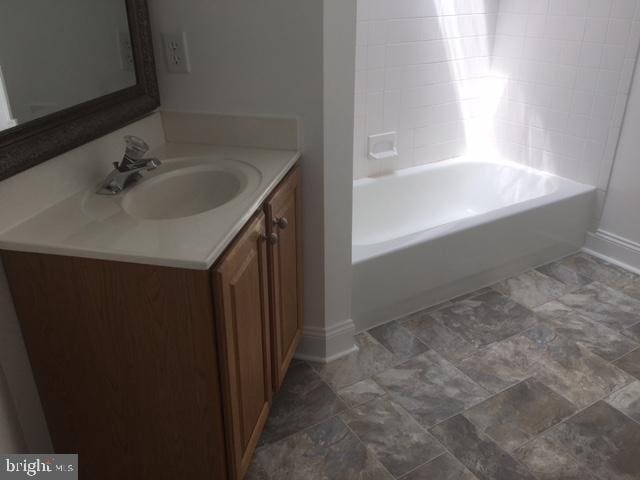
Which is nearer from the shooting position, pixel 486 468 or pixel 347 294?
pixel 486 468

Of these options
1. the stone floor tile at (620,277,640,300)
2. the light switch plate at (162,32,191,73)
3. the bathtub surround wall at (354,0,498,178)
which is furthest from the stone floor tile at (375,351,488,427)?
the light switch plate at (162,32,191,73)

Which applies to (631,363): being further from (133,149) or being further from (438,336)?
(133,149)

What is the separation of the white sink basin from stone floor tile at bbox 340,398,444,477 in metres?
0.85

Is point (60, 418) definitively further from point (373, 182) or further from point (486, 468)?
point (373, 182)

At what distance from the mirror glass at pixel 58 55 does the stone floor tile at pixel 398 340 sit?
1.36m

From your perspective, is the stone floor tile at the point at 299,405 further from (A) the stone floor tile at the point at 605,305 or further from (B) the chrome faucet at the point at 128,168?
(A) the stone floor tile at the point at 605,305

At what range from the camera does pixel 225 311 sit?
127cm

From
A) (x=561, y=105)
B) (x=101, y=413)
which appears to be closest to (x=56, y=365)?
(x=101, y=413)

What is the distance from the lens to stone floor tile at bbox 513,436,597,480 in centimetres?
172

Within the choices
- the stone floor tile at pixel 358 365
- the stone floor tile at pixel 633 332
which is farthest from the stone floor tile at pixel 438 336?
the stone floor tile at pixel 633 332

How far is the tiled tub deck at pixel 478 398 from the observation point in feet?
5.78

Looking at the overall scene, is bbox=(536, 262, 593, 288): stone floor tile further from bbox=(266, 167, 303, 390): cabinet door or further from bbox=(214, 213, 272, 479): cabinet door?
bbox=(214, 213, 272, 479): cabinet door

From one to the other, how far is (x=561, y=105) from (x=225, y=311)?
7.83ft

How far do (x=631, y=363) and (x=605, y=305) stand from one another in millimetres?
433
